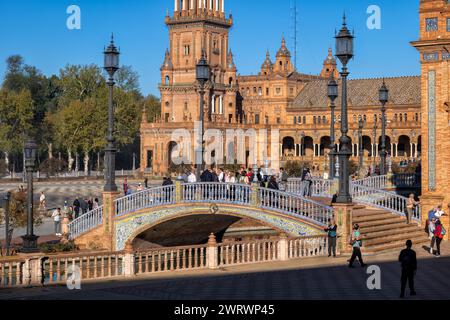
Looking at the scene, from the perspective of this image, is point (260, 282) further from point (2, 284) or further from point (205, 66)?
point (205, 66)

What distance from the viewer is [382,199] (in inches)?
1458

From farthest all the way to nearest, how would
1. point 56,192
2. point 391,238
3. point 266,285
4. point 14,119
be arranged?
point 14,119
point 56,192
point 391,238
point 266,285

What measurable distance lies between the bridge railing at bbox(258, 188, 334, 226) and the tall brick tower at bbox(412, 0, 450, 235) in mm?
4877

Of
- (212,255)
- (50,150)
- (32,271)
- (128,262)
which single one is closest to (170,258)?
(212,255)

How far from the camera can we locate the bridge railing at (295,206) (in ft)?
102

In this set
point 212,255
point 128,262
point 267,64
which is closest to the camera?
point 128,262

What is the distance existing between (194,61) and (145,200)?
82.1 meters

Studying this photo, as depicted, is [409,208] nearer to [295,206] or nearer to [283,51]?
[295,206]

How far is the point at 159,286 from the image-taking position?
22.6 meters

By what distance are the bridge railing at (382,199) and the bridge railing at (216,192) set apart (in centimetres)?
533

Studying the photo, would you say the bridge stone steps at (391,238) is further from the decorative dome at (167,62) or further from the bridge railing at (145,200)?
the decorative dome at (167,62)
